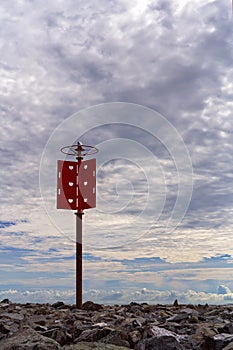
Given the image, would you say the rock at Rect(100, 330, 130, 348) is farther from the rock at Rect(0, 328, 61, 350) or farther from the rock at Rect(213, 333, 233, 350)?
the rock at Rect(213, 333, 233, 350)

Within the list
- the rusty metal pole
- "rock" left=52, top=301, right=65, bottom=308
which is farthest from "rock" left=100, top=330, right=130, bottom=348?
"rock" left=52, top=301, right=65, bottom=308

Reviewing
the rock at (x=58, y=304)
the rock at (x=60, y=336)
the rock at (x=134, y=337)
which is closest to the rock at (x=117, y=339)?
the rock at (x=134, y=337)

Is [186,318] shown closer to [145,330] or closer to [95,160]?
[145,330]

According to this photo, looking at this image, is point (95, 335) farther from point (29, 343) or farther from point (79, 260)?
point (79, 260)

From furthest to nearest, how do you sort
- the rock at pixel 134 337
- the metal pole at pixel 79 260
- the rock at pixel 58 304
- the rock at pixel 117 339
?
the rock at pixel 58 304 < the metal pole at pixel 79 260 < the rock at pixel 134 337 < the rock at pixel 117 339

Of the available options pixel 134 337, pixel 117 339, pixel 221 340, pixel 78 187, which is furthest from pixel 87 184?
pixel 221 340

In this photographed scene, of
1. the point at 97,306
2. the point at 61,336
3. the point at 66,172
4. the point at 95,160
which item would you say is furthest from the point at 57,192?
the point at 61,336

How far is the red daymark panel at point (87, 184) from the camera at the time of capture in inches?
424

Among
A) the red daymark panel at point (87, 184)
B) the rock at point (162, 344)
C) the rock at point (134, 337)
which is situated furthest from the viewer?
the red daymark panel at point (87, 184)

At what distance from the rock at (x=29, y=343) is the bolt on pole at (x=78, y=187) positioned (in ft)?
20.5

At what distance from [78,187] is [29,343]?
6.67m

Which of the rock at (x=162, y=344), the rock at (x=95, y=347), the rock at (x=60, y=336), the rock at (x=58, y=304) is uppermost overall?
the rock at (x=162, y=344)

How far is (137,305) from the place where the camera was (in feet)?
36.0

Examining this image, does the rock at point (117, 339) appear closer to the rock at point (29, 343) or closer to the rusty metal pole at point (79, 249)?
the rock at point (29, 343)
